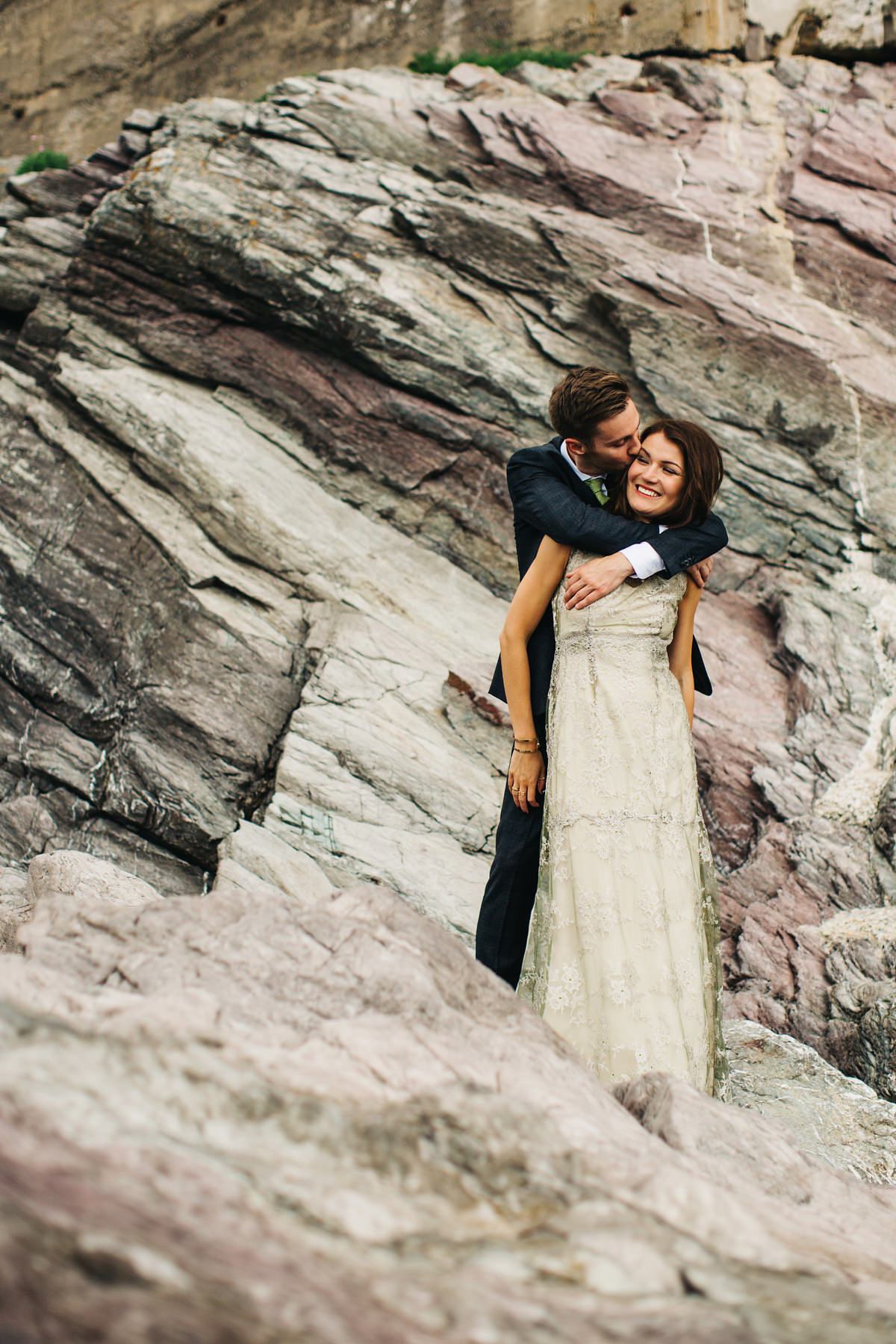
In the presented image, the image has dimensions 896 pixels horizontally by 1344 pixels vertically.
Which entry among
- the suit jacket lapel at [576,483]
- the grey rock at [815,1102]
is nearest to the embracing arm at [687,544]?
the suit jacket lapel at [576,483]

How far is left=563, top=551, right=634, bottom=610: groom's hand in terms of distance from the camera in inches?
146

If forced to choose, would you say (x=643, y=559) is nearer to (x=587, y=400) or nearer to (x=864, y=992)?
(x=587, y=400)

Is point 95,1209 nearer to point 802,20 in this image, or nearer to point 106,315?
point 106,315

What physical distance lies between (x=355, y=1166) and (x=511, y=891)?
7.75ft

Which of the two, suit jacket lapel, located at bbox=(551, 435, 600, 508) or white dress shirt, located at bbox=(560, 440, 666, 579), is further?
suit jacket lapel, located at bbox=(551, 435, 600, 508)

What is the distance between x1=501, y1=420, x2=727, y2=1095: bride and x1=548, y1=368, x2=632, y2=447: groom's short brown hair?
0.72ft

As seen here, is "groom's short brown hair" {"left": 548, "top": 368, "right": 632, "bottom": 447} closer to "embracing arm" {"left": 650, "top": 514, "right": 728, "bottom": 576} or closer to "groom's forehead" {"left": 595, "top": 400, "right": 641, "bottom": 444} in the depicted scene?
"groom's forehead" {"left": 595, "top": 400, "right": 641, "bottom": 444}

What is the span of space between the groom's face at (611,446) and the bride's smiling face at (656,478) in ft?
0.18

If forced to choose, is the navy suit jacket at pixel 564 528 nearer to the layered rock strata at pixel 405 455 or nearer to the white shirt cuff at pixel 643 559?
the white shirt cuff at pixel 643 559

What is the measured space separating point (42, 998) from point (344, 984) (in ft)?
2.51

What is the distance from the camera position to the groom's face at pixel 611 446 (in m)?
3.75

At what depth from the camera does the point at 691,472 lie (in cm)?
376

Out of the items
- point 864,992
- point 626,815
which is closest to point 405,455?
point 626,815

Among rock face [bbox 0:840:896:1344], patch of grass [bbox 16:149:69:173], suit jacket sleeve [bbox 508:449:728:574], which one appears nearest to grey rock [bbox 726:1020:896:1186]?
rock face [bbox 0:840:896:1344]
